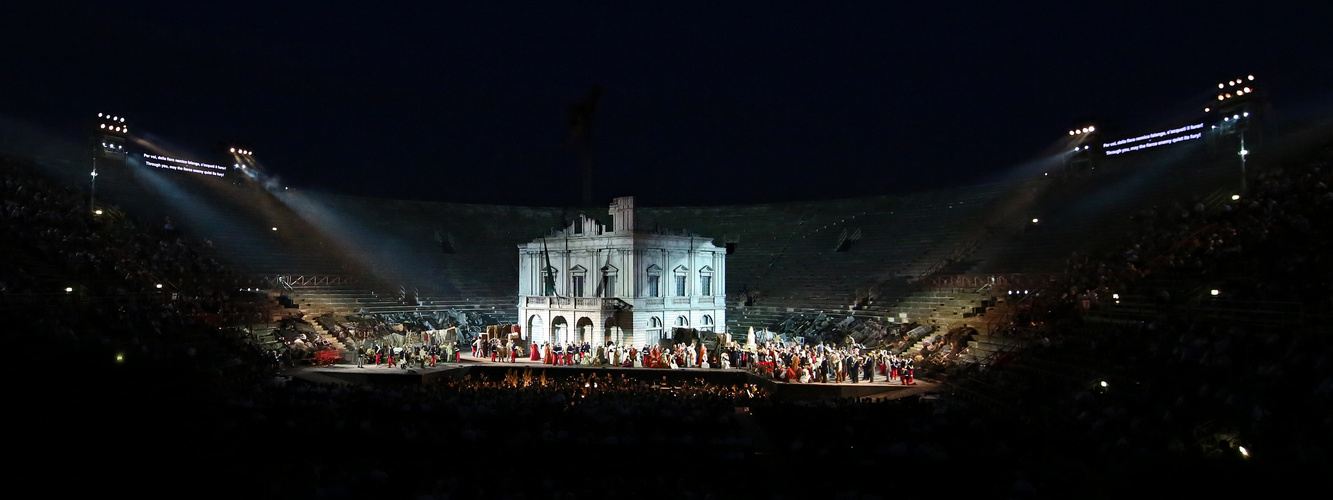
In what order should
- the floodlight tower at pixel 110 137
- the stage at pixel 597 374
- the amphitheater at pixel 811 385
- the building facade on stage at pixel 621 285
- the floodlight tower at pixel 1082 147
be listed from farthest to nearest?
1. the floodlight tower at pixel 1082 147
2. the floodlight tower at pixel 110 137
3. the building facade on stage at pixel 621 285
4. the stage at pixel 597 374
5. the amphitheater at pixel 811 385

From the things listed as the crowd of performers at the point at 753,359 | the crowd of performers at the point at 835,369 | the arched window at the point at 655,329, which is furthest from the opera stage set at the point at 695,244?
the crowd of performers at the point at 835,369

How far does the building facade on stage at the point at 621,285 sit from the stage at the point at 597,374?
378 centimetres

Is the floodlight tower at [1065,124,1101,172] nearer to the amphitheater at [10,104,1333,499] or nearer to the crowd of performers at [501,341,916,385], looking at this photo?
the amphitheater at [10,104,1333,499]

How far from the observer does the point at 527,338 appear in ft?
124

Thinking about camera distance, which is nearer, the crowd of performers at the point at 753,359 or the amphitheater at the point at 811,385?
the amphitheater at the point at 811,385

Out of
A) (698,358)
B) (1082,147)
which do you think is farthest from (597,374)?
(1082,147)

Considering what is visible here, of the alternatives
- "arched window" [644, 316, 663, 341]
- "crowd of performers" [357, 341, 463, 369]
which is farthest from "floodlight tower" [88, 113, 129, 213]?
"arched window" [644, 316, 663, 341]

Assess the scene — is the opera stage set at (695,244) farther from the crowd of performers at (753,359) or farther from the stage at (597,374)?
the crowd of performers at (753,359)

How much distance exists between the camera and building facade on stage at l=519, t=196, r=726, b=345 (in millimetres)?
35344

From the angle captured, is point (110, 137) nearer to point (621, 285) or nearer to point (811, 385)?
point (621, 285)

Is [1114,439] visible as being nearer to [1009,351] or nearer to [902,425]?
[902,425]

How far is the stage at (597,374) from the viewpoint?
26.3 meters

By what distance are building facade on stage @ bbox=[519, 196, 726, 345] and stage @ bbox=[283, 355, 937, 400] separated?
378 centimetres

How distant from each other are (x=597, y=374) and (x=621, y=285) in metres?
6.02
